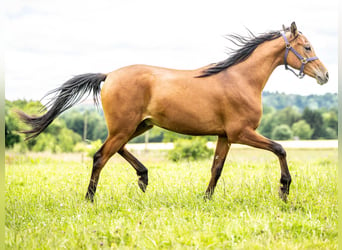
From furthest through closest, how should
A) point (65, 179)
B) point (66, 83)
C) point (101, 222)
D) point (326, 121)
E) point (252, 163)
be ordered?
point (326, 121), point (252, 163), point (65, 179), point (66, 83), point (101, 222)

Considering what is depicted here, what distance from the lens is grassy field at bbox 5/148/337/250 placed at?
4934 millimetres

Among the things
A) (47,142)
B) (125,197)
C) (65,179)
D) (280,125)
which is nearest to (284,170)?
(125,197)

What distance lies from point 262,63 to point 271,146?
1375mm

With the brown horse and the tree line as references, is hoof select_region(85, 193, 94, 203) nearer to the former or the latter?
the brown horse

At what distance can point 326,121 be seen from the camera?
29531 mm

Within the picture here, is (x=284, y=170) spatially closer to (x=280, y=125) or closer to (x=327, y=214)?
(x=327, y=214)

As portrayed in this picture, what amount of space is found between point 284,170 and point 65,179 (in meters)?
5.15

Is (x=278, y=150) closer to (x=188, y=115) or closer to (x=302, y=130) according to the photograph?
(x=188, y=115)

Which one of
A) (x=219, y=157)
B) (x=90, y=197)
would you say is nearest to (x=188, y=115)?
(x=219, y=157)

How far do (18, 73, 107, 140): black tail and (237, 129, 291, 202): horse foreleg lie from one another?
2572 mm

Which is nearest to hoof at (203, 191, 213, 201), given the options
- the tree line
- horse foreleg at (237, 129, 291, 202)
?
horse foreleg at (237, 129, 291, 202)

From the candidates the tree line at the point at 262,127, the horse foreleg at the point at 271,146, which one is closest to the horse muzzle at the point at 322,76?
the horse foreleg at the point at 271,146

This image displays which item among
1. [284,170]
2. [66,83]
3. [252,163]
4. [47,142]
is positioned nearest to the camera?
[284,170]

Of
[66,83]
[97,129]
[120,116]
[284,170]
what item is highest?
[66,83]
